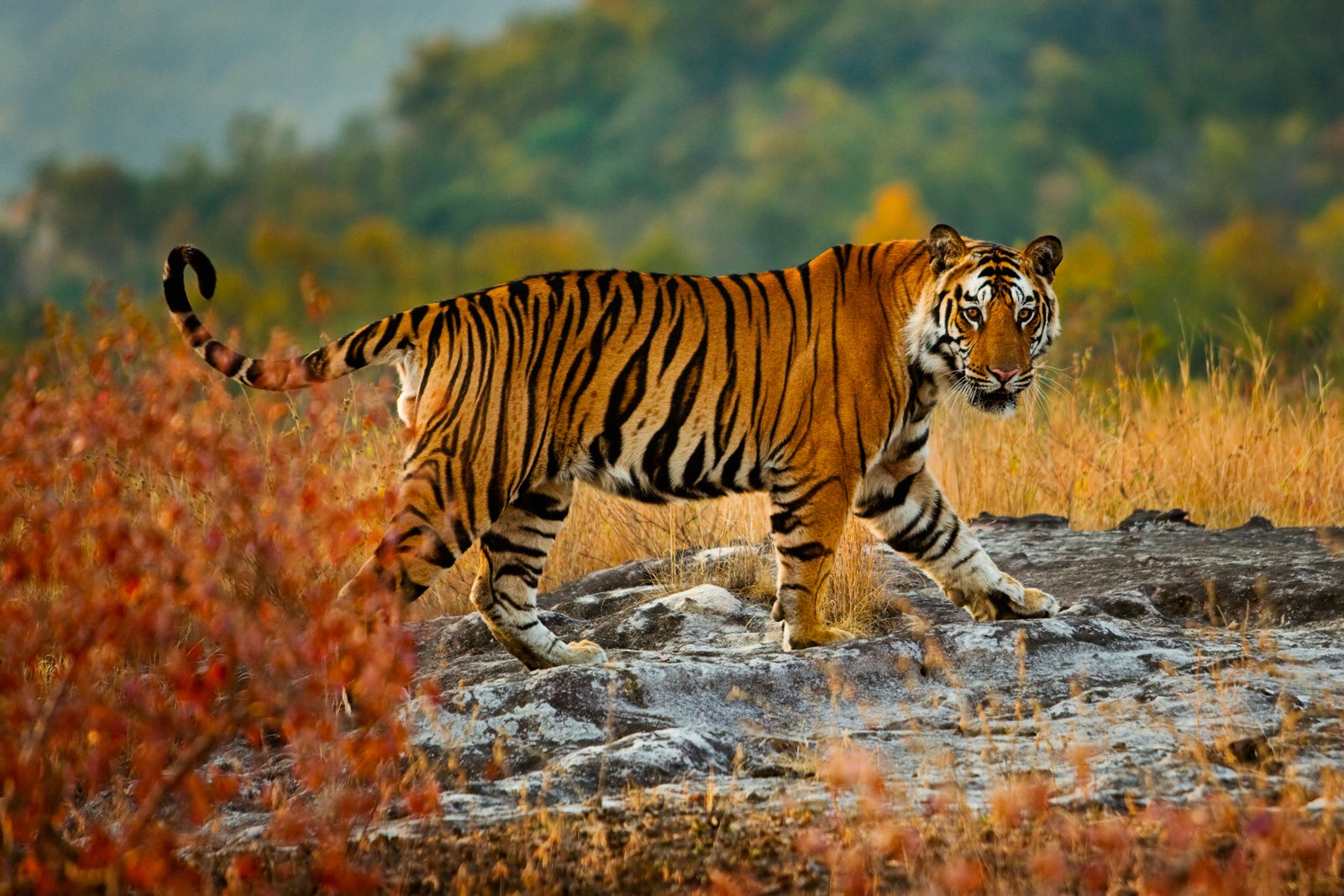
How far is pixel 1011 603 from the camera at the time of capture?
6.32 metres

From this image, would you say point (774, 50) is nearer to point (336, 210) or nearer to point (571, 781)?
point (336, 210)

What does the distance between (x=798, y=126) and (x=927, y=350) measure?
213 ft

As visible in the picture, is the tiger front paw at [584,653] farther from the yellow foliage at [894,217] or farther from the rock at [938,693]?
the yellow foliage at [894,217]

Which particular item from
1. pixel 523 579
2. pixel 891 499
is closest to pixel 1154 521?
pixel 891 499

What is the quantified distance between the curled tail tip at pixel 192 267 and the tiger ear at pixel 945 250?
2574 mm

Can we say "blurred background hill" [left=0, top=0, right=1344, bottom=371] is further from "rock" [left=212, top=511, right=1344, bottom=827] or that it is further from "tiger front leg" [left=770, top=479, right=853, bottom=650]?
"tiger front leg" [left=770, top=479, right=853, bottom=650]

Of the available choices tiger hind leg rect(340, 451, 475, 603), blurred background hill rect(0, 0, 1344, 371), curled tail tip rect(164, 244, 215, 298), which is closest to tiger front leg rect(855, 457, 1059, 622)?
tiger hind leg rect(340, 451, 475, 603)

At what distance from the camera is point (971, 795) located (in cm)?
438

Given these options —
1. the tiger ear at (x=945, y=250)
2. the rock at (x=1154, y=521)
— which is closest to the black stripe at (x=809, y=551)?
the tiger ear at (x=945, y=250)

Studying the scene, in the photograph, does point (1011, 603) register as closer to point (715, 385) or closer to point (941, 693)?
point (941, 693)

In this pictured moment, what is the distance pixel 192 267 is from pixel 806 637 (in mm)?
2455

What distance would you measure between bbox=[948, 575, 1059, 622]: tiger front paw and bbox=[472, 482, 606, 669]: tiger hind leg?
1.47 m

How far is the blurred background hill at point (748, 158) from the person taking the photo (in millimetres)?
57688

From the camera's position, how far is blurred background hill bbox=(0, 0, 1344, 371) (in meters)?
57.7
